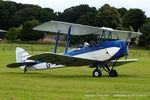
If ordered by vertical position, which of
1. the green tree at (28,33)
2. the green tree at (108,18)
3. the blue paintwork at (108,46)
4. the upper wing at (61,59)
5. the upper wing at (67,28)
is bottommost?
the green tree at (28,33)

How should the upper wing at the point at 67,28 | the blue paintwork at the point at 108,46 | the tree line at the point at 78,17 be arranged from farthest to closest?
the tree line at the point at 78,17 → the blue paintwork at the point at 108,46 → the upper wing at the point at 67,28

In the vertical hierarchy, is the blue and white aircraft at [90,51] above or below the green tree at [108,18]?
below

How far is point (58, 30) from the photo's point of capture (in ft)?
59.5

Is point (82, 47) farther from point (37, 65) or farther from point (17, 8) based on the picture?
Answer: point (17, 8)

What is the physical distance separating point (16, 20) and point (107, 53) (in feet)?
445

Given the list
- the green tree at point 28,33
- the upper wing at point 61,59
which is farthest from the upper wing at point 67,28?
the green tree at point 28,33

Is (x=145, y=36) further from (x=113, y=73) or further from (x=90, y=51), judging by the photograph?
(x=90, y=51)

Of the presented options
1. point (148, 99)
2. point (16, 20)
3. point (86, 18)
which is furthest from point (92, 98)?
point (16, 20)

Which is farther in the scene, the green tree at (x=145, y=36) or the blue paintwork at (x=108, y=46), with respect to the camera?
the green tree at (x=145, y=36)

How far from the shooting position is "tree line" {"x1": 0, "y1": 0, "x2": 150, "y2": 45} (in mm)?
90125

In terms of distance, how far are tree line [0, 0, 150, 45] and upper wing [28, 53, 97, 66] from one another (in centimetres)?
6602

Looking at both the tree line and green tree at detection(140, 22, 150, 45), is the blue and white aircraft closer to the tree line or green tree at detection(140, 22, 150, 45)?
green tree at detection(140, 22, 150, 45)

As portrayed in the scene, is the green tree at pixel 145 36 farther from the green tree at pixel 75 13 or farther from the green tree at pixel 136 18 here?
the green tree at pixel 75 13

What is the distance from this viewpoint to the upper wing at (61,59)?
1644cm
